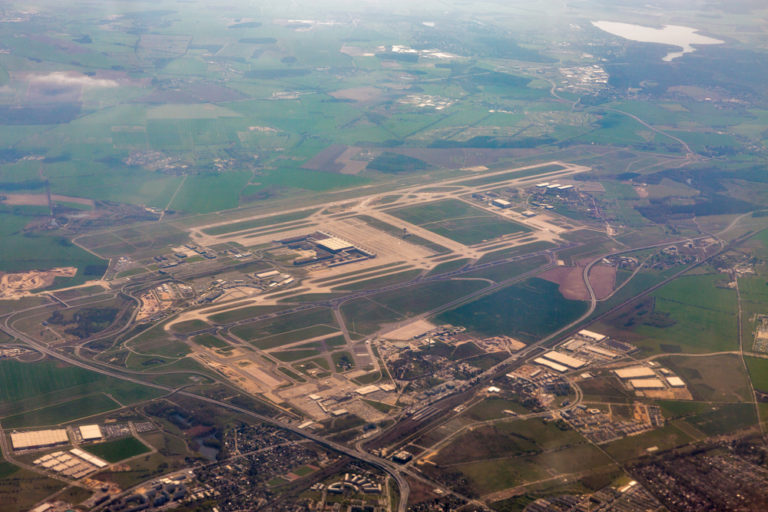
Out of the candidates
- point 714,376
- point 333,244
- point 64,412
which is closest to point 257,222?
point 333,244

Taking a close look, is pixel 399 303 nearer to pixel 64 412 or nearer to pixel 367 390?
pixel 367 390

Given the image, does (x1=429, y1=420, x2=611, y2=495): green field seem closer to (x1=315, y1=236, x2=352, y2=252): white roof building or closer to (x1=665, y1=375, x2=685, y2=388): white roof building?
(x1=665, y1=375, x2=685, y2=388): white roof building

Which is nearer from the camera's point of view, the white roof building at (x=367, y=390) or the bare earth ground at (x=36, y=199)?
the white roof building at (x=367, y=390)

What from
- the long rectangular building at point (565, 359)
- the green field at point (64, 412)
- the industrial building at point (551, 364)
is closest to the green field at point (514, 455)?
the industrial building at point (551, 364)

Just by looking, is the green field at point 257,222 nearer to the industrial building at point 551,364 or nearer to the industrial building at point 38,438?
the industrial building at point 38,438

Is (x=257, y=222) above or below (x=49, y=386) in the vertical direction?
above

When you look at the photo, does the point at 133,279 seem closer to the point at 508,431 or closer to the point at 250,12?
the point at 508,431
